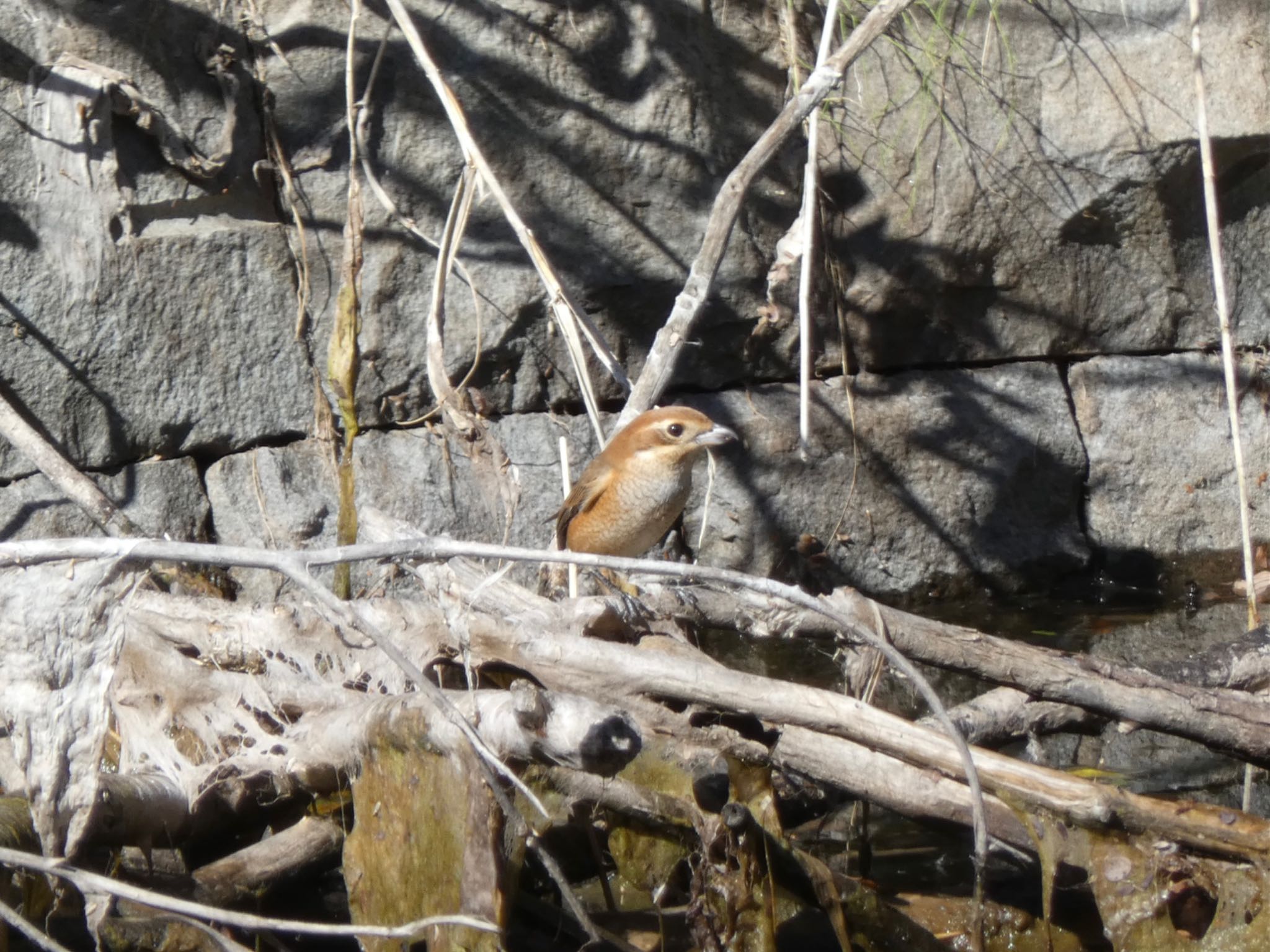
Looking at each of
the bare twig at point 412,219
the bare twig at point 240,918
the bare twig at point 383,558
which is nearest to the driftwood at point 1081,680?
the bare twig at point 383,558

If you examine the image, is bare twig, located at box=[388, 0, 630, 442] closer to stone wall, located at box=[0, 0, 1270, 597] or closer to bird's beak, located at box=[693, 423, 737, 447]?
bird's beak, located at box=[693, 423, 737, 447]

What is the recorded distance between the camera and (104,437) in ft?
16.5

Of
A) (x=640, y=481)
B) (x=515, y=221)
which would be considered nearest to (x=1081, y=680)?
(x=640, y=481)

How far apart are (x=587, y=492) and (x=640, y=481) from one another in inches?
9.6

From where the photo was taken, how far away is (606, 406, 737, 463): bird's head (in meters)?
4.61

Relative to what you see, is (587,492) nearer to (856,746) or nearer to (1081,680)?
(856,746)

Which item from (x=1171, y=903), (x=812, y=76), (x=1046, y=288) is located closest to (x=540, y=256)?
(x=812, y=76)

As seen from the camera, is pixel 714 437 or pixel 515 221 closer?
pixel 515 221

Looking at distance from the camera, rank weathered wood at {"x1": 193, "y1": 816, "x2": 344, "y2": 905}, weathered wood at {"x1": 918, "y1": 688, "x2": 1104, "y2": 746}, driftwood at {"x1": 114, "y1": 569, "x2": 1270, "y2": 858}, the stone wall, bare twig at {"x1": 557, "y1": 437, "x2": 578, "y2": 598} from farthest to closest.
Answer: the stone wall, bare twig at {"x1": 557, "y1": 437, "x2": 578, "y2": 598}, weathered wood at {"x1": 918, "y1": 688, "x2": 1104, "y2": 746}, weathered wood at {"x1": 193, "y1": 816, "x2": 344, "y2": 905}, driftwood at {"x1": 114, "y1": 569, "x2": 1270, "y2": 858}

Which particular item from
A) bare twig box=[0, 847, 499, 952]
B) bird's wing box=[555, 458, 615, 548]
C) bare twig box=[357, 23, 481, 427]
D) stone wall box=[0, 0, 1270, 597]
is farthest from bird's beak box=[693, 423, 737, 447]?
bare twig box=[0, 847, 499, 952]

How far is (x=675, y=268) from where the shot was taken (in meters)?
5.71

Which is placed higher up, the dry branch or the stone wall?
the stone wall

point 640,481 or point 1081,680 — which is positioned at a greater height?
point 640,481

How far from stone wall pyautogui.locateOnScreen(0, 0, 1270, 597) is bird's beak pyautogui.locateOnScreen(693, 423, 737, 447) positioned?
1.95ft
